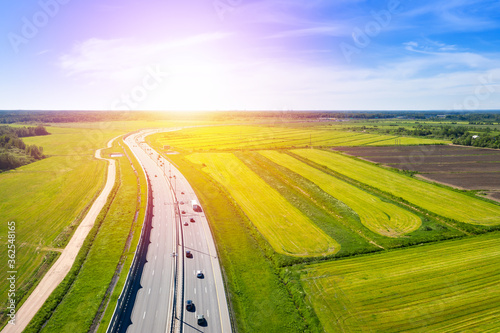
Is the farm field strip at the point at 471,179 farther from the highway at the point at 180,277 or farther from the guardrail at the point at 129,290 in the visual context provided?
the guardrail at the point at 129,290

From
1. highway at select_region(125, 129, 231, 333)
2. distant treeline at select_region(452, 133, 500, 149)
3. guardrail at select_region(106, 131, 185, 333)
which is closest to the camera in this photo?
guardrail at select_region(106, 131, 185, 333)

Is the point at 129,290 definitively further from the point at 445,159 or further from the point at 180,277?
the point at 445,159

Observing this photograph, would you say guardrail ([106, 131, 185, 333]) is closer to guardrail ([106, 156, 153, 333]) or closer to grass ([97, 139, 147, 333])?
guardrail ([106, 156, 153, 333])

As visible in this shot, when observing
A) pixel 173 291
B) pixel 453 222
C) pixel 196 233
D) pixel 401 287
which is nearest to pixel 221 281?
→ pixel 173 291

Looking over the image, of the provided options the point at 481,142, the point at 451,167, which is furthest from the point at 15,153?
the point at 481,142

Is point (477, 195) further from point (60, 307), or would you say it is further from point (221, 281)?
point (60, 307)

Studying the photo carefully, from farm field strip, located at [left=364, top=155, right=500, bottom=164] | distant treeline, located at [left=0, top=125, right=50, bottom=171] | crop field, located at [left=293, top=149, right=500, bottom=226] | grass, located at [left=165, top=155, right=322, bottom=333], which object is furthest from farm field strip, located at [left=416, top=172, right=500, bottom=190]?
distant treeline, located at [left=0, top=125, right=50, bottom=171]

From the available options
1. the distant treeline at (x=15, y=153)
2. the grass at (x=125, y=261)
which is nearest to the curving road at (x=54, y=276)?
the grass at (x=125, y=261)
